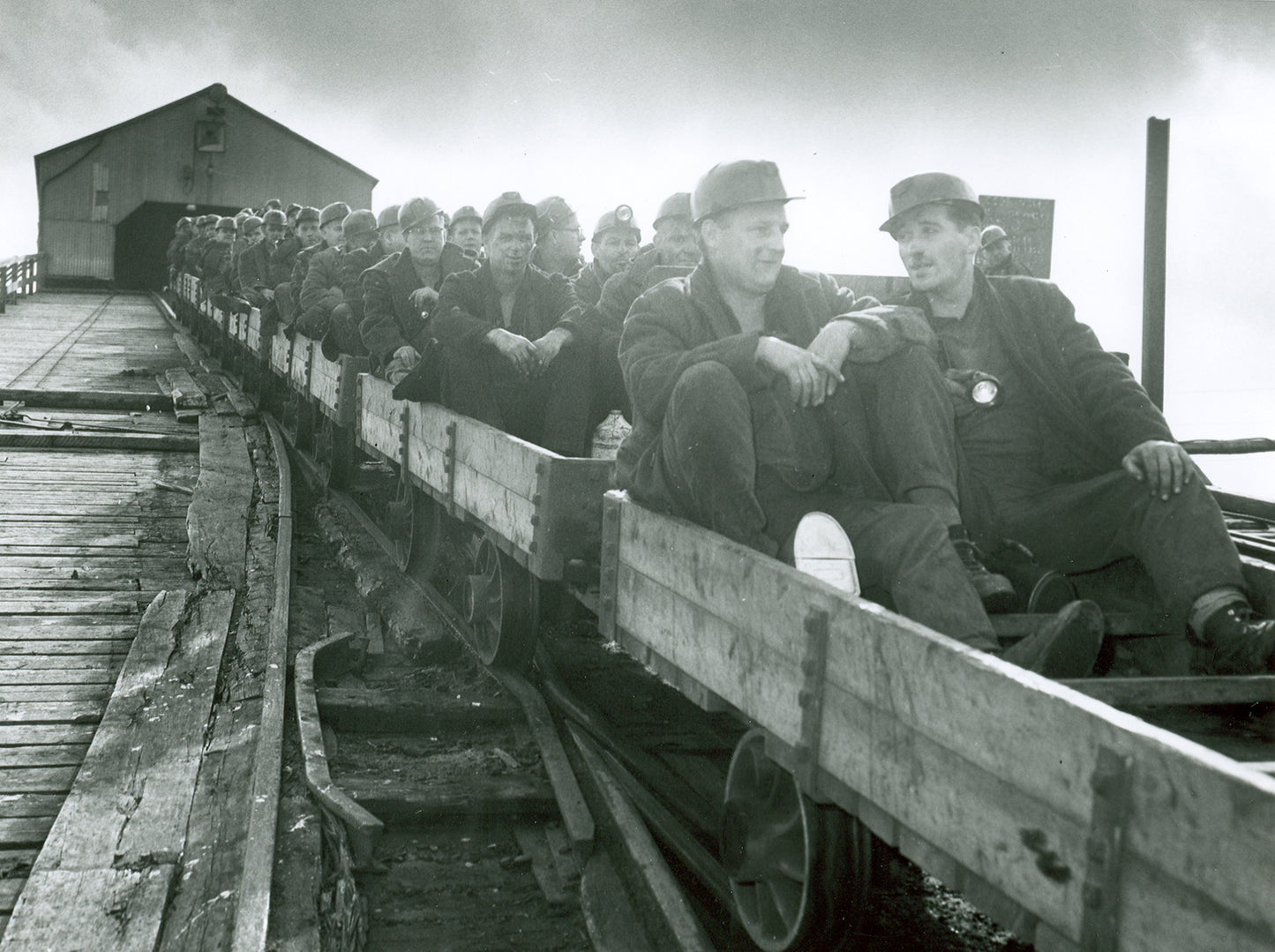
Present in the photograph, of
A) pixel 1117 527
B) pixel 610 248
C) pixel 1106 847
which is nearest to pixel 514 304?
pixel 610 248

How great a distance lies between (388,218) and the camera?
7.92m

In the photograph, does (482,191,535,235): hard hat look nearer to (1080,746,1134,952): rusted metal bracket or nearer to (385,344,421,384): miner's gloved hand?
(385,344,421,384): miner's gloved hand

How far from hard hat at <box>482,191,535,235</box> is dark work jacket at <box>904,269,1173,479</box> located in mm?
2271

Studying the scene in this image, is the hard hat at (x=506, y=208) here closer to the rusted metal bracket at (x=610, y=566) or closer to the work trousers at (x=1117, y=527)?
the rusted metal bracket at (x=610, y=566)

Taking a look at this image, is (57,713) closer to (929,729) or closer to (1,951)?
(1,951)

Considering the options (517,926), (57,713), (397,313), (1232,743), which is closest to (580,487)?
(517,926)

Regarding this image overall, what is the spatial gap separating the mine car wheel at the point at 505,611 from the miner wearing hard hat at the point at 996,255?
401cm

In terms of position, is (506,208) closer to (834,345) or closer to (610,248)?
(610,248)

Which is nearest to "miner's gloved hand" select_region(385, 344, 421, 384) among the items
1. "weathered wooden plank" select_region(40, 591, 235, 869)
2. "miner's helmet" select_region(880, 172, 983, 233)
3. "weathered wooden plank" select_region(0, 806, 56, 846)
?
"weathered wooden plank" select_region(40, 591, 235, 869)

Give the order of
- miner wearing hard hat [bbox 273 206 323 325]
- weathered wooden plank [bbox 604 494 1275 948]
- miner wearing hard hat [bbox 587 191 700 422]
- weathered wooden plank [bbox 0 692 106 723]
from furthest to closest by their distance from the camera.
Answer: miner wearing hard hat [bbox 273 206 323 325] < miner wearing hard hat [bbox 587 191 700 422] < weathered wooden plank [bbox 0 692 106 723] < weathered wooden plank [bbox 604 494 1275 948]

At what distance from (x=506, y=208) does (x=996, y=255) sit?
11.5ft

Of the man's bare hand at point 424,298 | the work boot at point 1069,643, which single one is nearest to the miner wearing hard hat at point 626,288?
the man's bare hand at point 424,298

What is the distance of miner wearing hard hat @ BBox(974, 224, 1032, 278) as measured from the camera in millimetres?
7520

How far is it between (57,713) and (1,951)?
150 cm
